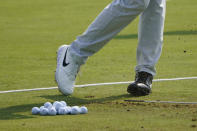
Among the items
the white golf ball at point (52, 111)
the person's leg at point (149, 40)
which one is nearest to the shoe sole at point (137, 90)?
the person's leg at point (149, 40)

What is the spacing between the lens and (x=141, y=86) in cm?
676

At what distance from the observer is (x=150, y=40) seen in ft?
23.1

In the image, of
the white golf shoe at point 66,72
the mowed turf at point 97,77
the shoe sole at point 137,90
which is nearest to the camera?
the mowed turf at point 97,77

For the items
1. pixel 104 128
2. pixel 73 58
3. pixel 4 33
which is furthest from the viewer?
pixel 4 33

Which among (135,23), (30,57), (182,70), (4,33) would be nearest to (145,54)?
(182,70)

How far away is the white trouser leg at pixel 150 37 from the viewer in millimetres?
6934

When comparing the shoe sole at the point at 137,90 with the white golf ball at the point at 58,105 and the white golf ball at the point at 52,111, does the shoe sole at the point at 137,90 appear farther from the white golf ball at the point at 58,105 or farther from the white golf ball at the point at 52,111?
the white golf ball at the point at 52,111

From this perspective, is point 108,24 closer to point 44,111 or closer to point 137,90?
point 137,90

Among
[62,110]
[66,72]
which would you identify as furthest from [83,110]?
[66,72]

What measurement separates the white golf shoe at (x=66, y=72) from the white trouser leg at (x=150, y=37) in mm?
758

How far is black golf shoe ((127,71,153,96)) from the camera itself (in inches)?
267

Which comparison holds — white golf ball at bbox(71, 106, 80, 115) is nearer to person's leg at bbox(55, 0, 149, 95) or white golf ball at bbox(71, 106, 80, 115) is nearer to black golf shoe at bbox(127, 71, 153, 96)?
person's leg at bbox(55, 0, 149, 95)

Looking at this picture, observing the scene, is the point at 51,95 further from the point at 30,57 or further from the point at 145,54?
the point at 30,57

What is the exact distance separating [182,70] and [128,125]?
3.34 m
